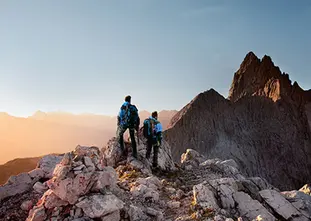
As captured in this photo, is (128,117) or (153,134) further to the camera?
(153,134)

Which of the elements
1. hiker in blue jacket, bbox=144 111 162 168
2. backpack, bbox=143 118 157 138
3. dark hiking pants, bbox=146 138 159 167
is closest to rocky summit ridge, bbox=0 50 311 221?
dark hiking pants, bbox=146 138 159 167

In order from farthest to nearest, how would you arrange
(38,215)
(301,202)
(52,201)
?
(301,202) → (52,201) → (38,215)

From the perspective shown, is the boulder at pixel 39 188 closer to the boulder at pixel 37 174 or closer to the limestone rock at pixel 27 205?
the limestone rock at pixel 27 205

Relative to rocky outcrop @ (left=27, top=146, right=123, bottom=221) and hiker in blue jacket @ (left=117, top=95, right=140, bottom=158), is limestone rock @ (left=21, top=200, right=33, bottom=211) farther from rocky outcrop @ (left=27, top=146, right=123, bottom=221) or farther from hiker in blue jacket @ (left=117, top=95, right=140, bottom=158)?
hiker in blue jacket @ (left=117, top=95, right=140, bottom=158)

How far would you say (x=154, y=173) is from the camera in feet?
41.7

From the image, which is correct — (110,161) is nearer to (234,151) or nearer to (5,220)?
(5,220)

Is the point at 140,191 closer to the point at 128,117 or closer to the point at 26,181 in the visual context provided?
the point at 128,117

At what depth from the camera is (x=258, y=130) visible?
2625 inches

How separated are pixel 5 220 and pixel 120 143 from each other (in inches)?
244

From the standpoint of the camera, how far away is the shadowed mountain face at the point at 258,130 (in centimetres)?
6056

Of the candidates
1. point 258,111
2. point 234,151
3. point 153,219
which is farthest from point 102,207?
point 258,111

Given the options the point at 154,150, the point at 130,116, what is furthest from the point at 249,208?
the point at 130,116

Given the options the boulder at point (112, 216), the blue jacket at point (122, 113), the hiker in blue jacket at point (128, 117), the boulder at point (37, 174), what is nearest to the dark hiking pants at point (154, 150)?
the hiker in blue jacket at point (128, 117)

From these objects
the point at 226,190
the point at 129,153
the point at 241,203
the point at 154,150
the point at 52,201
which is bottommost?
the point at 241,203
